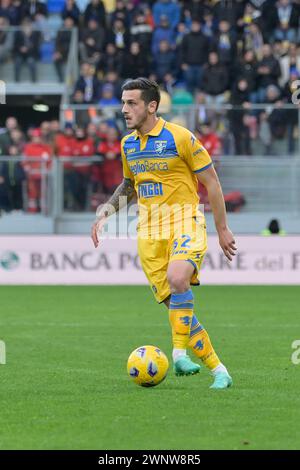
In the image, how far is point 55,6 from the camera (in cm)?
2936

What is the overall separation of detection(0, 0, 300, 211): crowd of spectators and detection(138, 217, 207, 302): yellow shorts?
47.1 ft

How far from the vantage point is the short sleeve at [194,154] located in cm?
837

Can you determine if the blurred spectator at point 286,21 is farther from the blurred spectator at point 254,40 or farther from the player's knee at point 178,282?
the player's knee at point 178,282

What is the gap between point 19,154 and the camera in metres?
23.7

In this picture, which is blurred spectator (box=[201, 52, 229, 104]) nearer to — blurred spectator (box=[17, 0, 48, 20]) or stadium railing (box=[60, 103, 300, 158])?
stadium railing (box=[60, 103, 300, 158])

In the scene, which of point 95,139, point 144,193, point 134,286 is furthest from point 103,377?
point 95,139

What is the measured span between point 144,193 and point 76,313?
7412 millimetres

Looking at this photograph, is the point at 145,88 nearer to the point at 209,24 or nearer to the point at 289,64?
the point at 289,64

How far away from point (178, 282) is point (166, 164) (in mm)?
962

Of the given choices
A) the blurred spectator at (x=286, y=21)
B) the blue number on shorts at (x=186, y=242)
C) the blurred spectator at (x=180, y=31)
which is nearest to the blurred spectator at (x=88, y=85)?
the blurred spectator at (x=180, y=31)
